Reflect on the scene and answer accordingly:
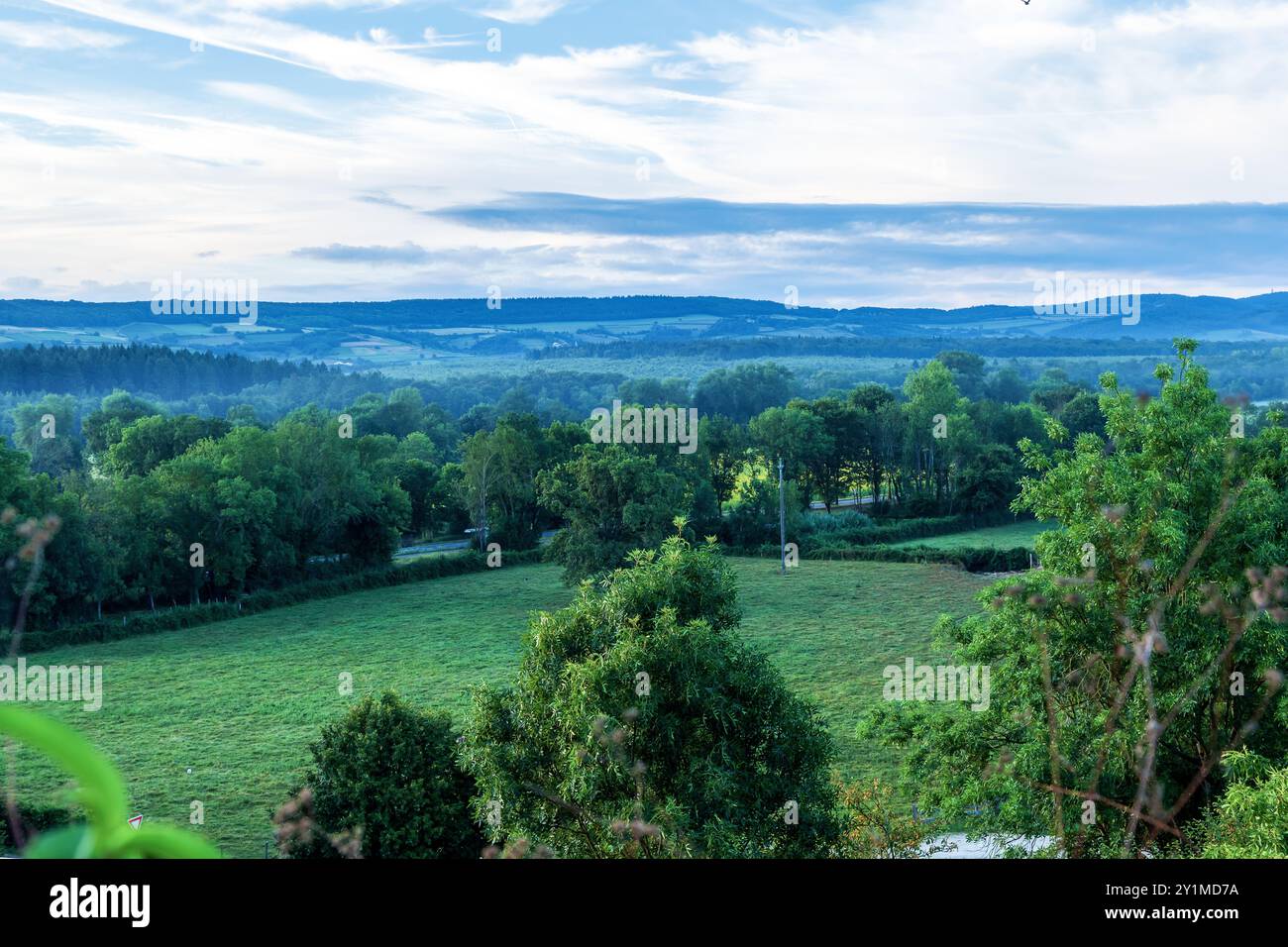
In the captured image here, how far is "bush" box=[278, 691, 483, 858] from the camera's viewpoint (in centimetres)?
1944

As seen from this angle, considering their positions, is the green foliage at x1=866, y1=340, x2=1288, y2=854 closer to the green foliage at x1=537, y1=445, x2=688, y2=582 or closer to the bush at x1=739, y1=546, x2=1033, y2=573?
the green foliage at x1=537, y1=445, x2=688, y2=582

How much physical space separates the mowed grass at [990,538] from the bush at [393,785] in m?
52.1

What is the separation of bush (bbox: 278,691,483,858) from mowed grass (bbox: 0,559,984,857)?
4299 millimetres

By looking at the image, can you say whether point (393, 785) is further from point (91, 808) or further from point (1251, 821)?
point (91, 808)

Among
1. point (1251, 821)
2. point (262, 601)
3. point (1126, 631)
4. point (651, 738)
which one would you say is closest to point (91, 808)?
point (1251, 821)

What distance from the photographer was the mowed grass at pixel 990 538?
70.5m

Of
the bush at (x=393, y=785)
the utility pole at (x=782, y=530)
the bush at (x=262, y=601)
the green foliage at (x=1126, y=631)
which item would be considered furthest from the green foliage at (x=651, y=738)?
the utility pole at (x=782, y=530)

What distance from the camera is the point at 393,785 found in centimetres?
1978

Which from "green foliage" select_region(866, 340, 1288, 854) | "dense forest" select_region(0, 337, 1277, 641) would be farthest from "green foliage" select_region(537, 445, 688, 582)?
"green foliage" select_region(866, 340, 1288, 854)

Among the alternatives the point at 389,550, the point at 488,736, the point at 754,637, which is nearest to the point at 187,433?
the point at 389,550

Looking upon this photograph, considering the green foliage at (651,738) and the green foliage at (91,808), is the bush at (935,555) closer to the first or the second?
the green foliage at (651,738)

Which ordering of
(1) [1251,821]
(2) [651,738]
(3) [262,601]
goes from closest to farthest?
(1) [1251,821] < (2) [651,738] < (3) [262,601]

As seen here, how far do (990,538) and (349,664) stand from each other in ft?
142
